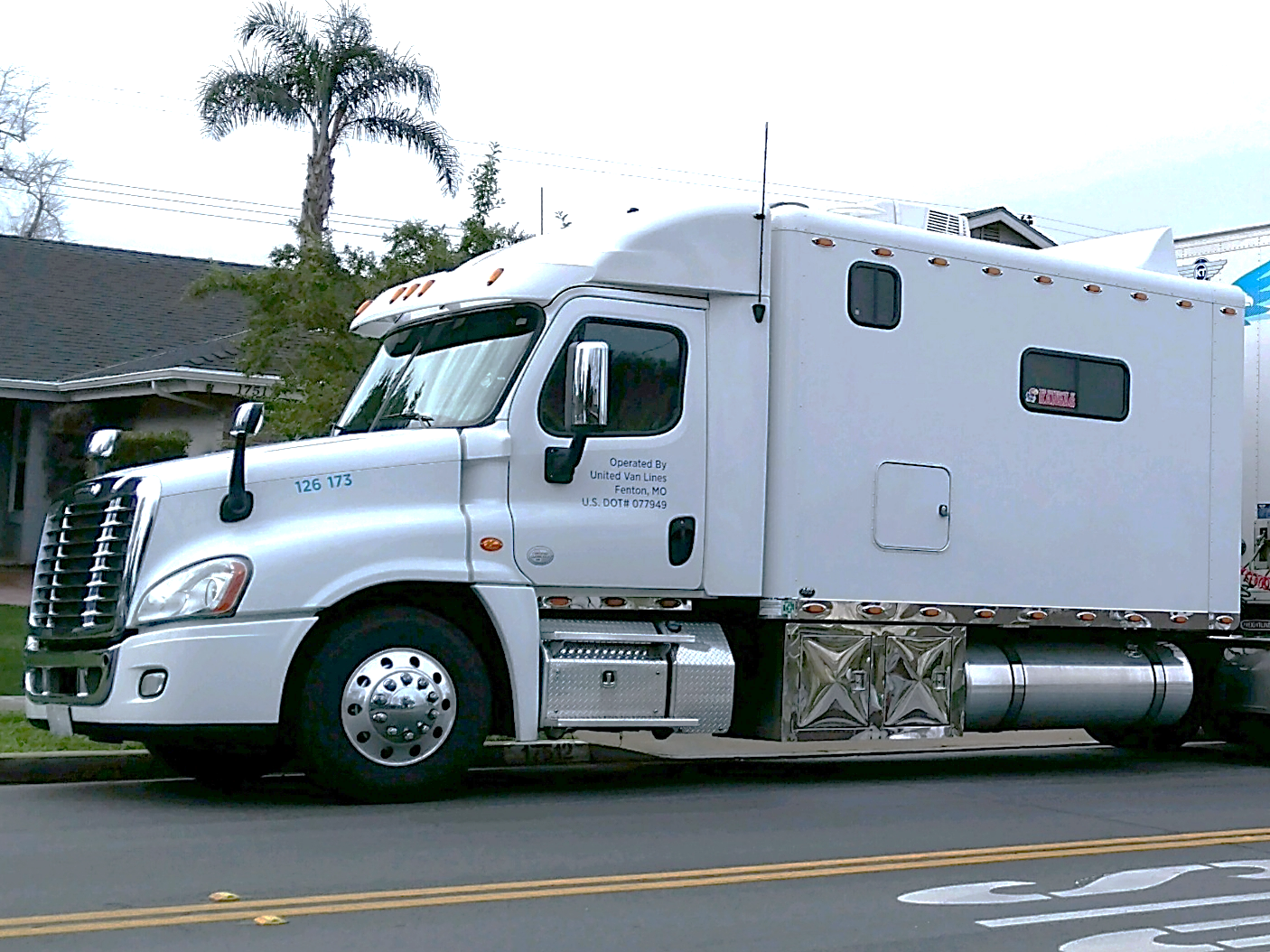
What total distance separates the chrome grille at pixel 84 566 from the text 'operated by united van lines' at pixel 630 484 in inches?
103

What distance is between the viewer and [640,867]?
7.23m

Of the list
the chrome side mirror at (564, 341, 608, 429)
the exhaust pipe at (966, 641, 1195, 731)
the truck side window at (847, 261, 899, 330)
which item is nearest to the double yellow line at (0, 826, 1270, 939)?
the exhaust pipe at (966, 641, 1195, 731)

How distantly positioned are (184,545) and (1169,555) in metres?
7.19

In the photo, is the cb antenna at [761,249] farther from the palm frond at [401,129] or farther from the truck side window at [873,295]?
the palm frond at [401,129]

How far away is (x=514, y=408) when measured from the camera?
9156 millimetres

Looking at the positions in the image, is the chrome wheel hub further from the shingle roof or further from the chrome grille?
the shingle roof

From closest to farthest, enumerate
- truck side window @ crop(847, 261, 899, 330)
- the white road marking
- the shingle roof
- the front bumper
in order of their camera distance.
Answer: the white road marking < the front bumper < truck side window @ crop(847, 261, 899, 330) < the shingle roof

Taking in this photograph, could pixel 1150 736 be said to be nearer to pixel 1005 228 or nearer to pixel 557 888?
pixel 557 888

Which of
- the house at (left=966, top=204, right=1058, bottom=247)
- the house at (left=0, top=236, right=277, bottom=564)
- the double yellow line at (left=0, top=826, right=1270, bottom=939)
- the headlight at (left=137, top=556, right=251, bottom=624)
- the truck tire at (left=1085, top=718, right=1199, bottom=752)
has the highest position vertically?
the house at (left=966, top=204, right=1058, bottom=247)

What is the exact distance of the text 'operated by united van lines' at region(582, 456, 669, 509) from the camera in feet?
A: 30.7

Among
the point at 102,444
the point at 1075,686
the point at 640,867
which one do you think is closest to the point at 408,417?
the point at 102,444

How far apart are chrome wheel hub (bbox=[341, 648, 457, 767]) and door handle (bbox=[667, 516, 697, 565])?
5.40 ft

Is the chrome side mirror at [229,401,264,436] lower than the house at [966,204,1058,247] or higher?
lower

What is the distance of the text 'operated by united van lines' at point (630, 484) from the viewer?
9.35 meters
